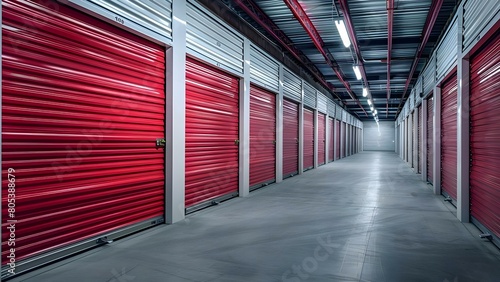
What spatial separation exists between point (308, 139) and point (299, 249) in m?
10.3

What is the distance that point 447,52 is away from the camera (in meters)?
6.51

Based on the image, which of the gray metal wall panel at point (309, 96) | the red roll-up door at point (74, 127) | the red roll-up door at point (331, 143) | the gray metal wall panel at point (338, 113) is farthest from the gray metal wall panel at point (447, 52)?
the gray metal wall panel at point (338, 113)

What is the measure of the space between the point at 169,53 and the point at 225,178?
3023mm

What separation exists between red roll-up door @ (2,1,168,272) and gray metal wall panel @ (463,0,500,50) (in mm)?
4436

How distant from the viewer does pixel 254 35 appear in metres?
8.38

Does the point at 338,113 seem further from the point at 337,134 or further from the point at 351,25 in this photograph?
the point at 351,25

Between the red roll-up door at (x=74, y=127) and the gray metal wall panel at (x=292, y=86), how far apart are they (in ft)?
20.4

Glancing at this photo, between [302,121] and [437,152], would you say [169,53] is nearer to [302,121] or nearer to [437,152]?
[437,152]

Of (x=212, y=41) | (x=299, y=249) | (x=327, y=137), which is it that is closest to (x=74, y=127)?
(x=299, y=249)

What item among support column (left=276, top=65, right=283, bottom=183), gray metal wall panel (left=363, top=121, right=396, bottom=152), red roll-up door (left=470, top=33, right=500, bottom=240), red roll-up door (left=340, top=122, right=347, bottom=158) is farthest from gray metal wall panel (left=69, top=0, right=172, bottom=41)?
gray metal wall panel (left=363, top=121, right=396, bottom=152)

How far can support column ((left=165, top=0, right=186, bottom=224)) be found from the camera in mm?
4945

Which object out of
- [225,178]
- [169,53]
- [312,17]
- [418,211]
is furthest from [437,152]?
[169,53]

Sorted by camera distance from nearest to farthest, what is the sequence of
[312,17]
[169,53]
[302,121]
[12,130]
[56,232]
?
1. [12,130]
2. [56,232]
3. [169,53]
4. [312,17]
5. [302,121]

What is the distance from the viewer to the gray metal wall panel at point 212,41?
18.0 feet
